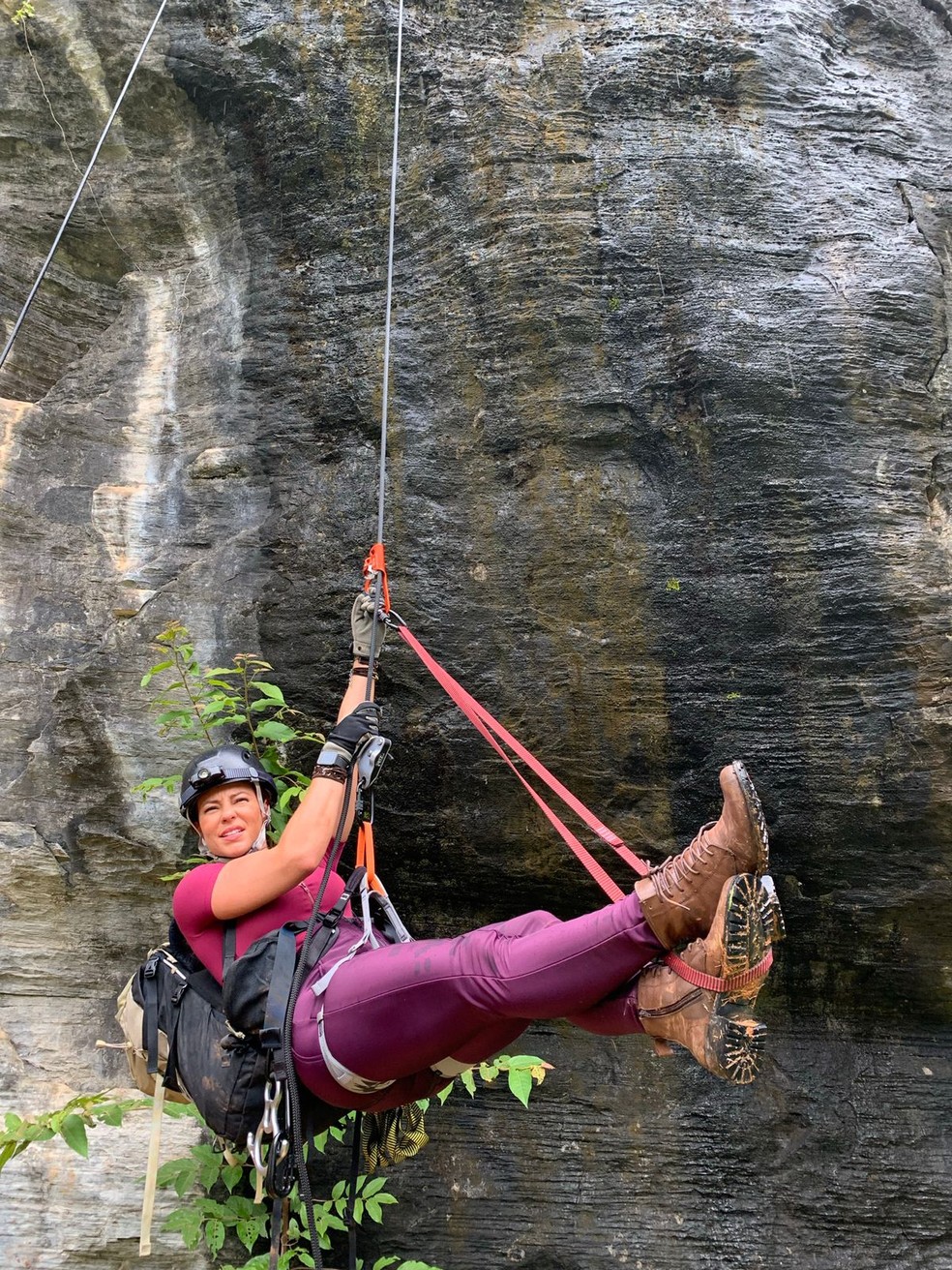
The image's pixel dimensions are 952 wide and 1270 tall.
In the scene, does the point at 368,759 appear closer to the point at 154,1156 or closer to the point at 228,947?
the point at 228,947

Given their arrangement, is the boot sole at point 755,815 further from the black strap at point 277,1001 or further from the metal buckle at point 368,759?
the black strap at point 277,1001

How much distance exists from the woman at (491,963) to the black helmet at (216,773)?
0.81ft

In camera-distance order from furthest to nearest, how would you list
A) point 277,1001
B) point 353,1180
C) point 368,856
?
point 368,856, point 353,1180, point 277,1001

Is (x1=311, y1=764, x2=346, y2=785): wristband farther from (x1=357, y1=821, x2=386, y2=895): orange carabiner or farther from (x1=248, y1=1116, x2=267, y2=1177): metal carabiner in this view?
(x1=248, y1=1116, x2=267, y2=1177): metal carabiner

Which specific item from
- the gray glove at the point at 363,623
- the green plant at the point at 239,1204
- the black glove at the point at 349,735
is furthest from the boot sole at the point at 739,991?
the gray glove at the point at 363,623

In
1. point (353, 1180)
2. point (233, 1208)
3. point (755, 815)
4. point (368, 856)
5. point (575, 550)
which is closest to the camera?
point (755, 815)

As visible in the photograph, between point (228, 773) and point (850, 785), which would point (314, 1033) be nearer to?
point (228, 773)

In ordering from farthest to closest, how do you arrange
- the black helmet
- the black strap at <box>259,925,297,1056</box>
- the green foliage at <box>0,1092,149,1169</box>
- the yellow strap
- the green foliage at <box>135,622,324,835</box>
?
the green foliage at <box>135,622,324,835</box>
the black helmet
the yellow strap
the green foliage at <box>0,1092,149,1169</box>
the black strap at <box>259,925,297,1056</box>

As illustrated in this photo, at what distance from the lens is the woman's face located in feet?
9.96

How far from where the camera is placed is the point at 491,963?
247 cm

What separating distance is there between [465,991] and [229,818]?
96 cm

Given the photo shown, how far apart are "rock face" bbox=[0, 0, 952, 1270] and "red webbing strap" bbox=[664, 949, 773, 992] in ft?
5.24

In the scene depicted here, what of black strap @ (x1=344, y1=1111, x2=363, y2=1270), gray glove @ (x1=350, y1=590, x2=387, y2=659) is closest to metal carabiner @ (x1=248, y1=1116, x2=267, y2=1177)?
black strap @ (x1=344, y1=1111, x2=363, y2=1270)

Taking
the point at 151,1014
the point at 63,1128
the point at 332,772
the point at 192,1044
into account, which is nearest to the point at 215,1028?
the point at 192,1044
